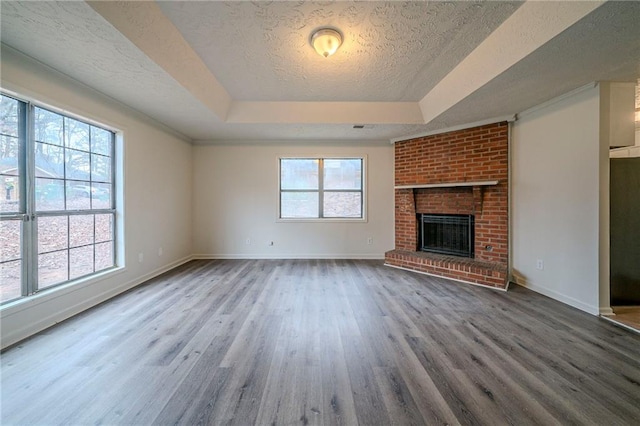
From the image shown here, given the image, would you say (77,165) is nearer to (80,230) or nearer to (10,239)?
(80,230)

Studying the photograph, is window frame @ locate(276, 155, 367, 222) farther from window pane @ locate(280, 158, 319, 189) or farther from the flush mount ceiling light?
the flush mount ceiling light

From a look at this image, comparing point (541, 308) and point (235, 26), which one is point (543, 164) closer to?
point (541, 308)

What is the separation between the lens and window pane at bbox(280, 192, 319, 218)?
4.73m

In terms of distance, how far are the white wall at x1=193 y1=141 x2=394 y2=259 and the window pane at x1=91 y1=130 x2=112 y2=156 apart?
1.76 m

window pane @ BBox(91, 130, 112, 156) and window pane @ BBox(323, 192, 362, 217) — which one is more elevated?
window pane @ BBox(91, 130, 112, 156)

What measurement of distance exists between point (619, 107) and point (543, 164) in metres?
0.76

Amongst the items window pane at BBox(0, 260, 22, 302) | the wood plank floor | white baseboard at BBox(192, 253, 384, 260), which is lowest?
the wood plank floor

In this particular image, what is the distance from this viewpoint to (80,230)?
100 inches

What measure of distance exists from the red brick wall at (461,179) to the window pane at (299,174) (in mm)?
1655

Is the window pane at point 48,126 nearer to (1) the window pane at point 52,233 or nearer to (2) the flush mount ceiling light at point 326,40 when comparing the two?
(1) the window pane at point 52,233

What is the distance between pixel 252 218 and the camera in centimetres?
465

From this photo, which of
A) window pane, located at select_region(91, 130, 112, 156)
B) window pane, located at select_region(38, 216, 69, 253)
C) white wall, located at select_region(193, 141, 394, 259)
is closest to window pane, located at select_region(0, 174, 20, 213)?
window pane, located at select_region(38, 216, 69, 253)

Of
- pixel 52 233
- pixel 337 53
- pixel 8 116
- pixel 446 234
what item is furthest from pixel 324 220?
pixel 8 116

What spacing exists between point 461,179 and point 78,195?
5.12m
